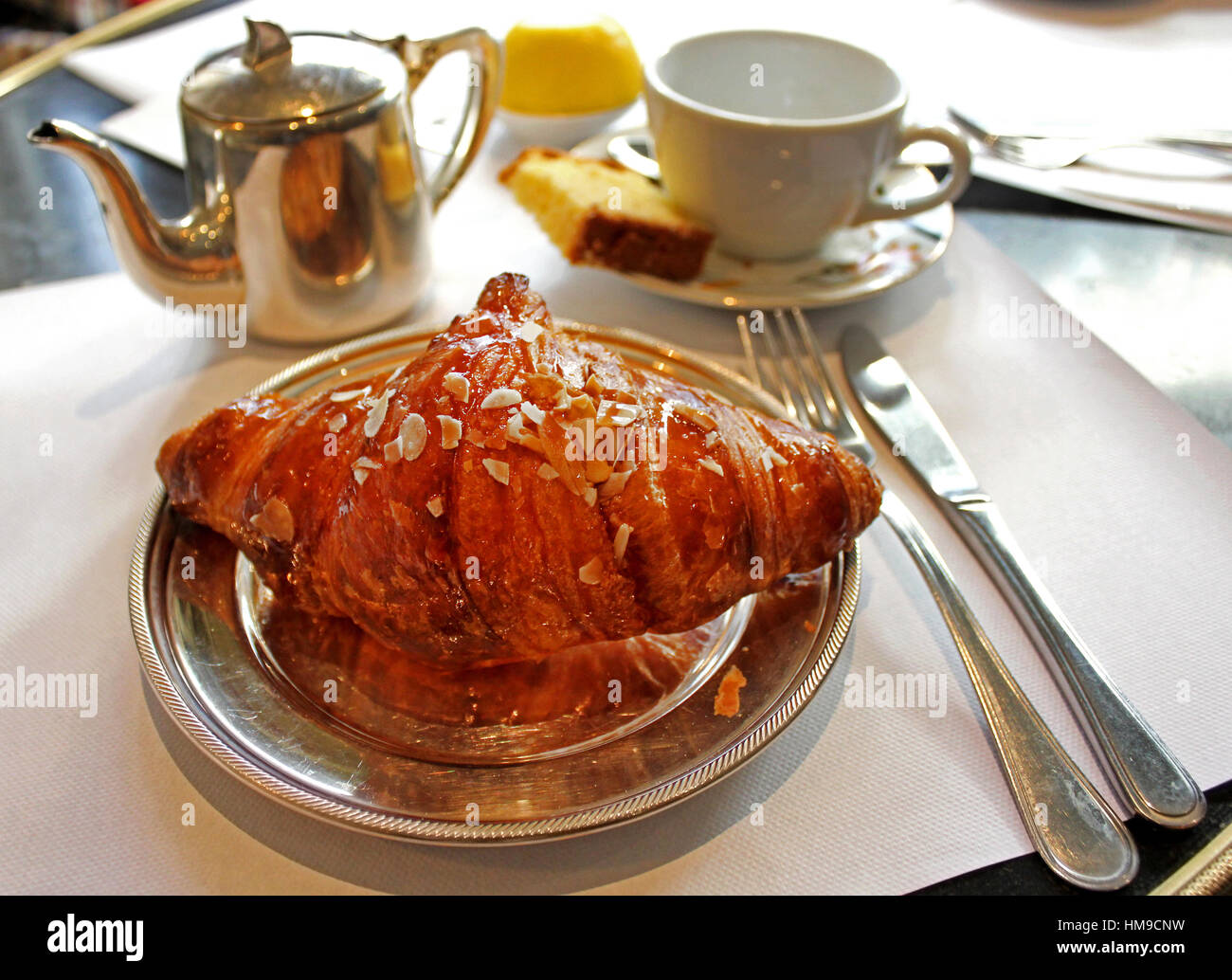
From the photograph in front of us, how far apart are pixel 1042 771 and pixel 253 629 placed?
0.63m

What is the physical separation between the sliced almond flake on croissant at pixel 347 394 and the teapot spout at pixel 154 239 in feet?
1.25

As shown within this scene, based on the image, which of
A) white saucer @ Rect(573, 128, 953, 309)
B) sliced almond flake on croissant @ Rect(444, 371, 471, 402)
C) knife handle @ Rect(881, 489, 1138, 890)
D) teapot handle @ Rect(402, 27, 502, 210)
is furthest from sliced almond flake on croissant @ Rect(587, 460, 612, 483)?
teapot handle @ Rect(402, 27, 502, 210)

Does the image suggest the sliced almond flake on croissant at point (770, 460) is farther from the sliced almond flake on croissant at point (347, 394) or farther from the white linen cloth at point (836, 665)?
the sliced almond flake on croissant at point (347, 394)

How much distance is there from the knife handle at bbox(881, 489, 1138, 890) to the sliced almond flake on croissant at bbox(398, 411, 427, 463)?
47 centimetres

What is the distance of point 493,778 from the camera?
2.17 ft

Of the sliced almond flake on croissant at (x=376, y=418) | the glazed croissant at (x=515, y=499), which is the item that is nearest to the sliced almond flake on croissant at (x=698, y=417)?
the glazed croissant at (x=515, y=499)

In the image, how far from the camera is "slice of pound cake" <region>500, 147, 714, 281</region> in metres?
1.20

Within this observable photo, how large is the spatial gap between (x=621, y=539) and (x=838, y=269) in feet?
2.30

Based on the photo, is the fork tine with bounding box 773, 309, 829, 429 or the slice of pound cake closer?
the fork tine with bounding box 773, 309, 829, 429

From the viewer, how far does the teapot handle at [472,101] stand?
46.9 inches

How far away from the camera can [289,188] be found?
1020 millimetres

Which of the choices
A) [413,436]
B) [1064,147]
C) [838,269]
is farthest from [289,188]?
[1064,147]

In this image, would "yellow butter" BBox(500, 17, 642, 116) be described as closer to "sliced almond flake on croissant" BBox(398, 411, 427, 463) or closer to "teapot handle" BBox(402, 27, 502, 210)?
"teapot handle" BBox(402, 27, 502, 210)
